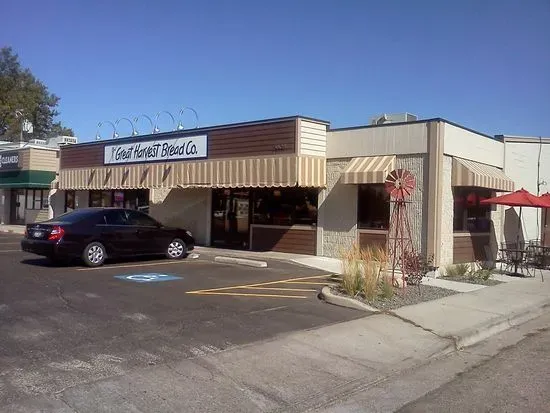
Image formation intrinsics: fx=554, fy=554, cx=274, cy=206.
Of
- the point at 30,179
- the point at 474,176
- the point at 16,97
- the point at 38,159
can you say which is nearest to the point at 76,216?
the point at 474,176

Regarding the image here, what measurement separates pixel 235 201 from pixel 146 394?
1552cm

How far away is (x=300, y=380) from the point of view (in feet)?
19.8

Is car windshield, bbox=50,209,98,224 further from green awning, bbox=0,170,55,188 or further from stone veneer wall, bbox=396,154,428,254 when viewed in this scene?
green awning, bbox=0,170,55,188

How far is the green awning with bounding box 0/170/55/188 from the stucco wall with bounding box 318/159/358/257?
62.2 ft

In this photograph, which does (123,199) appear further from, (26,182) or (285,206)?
(285,206)

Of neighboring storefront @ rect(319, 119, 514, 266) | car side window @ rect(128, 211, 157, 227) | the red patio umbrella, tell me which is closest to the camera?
car side window @ rect(128, 211, 157, 227)

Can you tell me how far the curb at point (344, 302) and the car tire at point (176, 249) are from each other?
22.1 feet

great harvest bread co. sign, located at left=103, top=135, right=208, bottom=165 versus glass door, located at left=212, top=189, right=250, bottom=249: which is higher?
great harvest bread co. sign, located at left=103, top=135, right=208, bottom=165

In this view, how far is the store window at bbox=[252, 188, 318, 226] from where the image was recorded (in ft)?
60.7

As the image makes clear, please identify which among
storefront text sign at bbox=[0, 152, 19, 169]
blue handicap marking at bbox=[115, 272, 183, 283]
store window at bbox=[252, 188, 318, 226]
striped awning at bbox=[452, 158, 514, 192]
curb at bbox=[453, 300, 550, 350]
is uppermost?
storefront text sign at bbox=[0, 152, 19, 169]

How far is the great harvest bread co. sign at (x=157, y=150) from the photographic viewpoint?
2022cm

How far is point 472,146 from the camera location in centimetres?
1728

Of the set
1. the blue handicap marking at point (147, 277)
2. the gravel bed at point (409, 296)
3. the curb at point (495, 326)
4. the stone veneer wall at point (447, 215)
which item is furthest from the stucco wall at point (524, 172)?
the blue handicap marking at point (147, 277)

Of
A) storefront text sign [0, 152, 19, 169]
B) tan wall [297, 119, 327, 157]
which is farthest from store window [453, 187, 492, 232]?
storefront text sign [0, 152, 19, 169]
